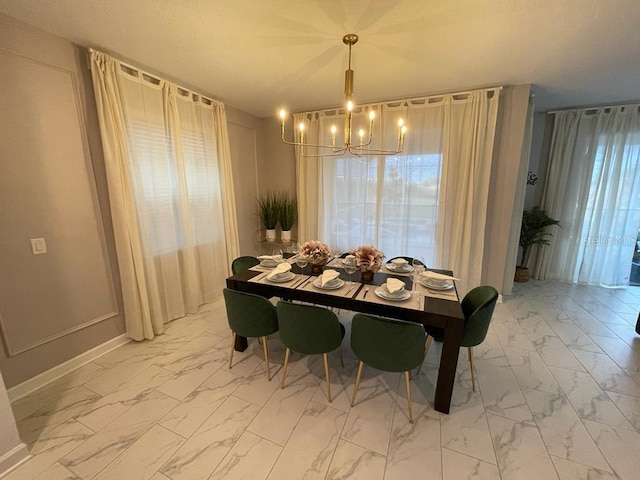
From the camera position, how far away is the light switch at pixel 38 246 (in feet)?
6.48

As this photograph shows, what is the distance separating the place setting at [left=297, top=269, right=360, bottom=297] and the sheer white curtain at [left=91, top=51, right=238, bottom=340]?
1737 mm

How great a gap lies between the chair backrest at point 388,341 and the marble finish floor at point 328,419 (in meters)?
0.46

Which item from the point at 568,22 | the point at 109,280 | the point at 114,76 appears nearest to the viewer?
the point at 568,22

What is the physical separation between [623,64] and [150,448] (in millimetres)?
4847

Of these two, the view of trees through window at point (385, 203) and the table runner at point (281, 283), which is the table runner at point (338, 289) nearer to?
the table runner at point (281, 283)

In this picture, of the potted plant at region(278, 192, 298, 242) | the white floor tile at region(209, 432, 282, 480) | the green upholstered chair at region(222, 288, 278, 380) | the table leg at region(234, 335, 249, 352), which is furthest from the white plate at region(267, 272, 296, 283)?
the potted plant at region(278, 192, 298, 242)

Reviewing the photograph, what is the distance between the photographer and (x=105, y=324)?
8.13 feet

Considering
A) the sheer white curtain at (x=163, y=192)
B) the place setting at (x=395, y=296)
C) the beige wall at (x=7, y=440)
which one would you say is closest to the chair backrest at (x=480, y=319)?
the place setting at (x=395, y=296)

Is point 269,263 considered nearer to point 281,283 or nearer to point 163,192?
point 281,283

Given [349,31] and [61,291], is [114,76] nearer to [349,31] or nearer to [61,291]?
[61,291]

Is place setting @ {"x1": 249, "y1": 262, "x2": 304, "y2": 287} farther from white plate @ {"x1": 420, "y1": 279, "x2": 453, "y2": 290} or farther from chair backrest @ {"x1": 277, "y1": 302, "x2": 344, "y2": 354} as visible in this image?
white plate @ {"x1": 420, "y1": 279, "x2": 453, "y2": 290}

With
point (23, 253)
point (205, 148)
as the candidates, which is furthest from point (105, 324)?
point (205, 148)

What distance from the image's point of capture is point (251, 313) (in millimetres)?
1978

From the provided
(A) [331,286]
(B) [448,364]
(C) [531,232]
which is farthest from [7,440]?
(C) [531,232]
